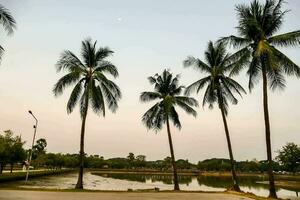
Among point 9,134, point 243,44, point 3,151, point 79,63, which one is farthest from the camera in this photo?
point 9,134

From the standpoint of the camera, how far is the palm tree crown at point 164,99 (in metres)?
37.4

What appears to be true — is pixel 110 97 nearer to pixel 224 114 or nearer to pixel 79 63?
pixel 79 63

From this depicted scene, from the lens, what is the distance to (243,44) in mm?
27453

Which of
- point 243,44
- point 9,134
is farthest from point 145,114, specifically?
point 9,134

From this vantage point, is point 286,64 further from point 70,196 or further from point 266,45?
point 70,196

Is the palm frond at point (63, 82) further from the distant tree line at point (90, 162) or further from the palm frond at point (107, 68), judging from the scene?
the distant tree line at point (90, 162)

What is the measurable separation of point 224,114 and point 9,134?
129ft

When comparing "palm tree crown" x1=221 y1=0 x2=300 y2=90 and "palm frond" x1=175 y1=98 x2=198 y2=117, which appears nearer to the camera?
"palm tree crown" x1=221 y1=0 x2=300 y2=90

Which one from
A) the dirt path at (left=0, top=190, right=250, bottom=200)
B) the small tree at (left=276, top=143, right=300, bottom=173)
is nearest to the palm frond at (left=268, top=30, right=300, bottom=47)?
the dirt path at (left=0, top=190, right=250, bottom=200)

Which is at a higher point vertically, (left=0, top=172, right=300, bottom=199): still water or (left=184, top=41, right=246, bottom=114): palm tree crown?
(left=184, top=41, right=246, bottom=114): palm tree crown

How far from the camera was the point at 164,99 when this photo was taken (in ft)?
122

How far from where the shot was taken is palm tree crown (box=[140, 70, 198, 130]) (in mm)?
37438

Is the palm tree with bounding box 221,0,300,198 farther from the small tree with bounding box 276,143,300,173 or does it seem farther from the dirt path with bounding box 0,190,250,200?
the small tree with bounding box 276,143,300,173

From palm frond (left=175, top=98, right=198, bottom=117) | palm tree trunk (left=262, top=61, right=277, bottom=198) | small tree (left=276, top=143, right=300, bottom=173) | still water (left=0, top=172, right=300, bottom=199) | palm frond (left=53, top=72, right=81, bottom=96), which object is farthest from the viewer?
small tree (left=276, top=143, right=300, bottom=173)
